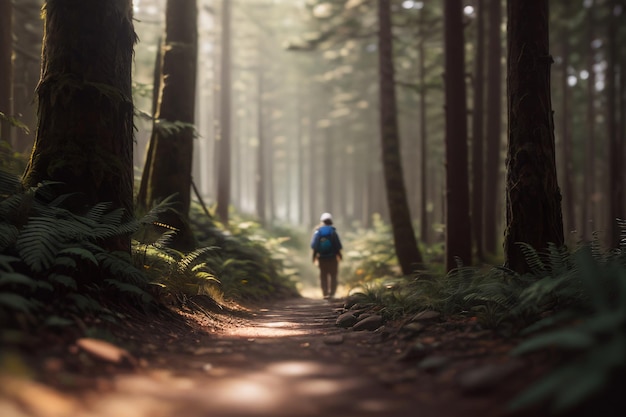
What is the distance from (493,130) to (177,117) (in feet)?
34.7

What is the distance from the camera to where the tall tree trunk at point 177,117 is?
9.36 meters

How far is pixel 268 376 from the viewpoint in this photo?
366 centimetres

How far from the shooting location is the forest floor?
2.77 m

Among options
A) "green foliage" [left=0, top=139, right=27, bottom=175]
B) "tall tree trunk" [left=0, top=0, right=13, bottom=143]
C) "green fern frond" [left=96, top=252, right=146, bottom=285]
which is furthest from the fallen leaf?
"tall tree trunk" [left=0, top=0, right=13, bottom=143]

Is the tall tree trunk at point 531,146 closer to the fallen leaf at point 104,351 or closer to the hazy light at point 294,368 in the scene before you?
the hazy light at point 294,368

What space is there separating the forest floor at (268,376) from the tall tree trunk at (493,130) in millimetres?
11092

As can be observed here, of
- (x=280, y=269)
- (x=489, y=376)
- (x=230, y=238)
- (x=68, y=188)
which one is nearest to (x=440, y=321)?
(x=489, y=376)

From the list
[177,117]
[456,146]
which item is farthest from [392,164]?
[177,117]

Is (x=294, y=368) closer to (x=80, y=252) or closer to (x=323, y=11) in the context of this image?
(x=80, y=252)

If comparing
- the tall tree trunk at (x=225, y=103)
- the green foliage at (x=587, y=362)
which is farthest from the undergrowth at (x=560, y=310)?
the tall tree trunk at (x=225, y=103)

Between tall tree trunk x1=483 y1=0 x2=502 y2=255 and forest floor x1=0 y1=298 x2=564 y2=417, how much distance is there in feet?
36.4

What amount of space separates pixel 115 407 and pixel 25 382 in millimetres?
508

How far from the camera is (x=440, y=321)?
5.43 metres

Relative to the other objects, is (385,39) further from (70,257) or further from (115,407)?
(115,407)
